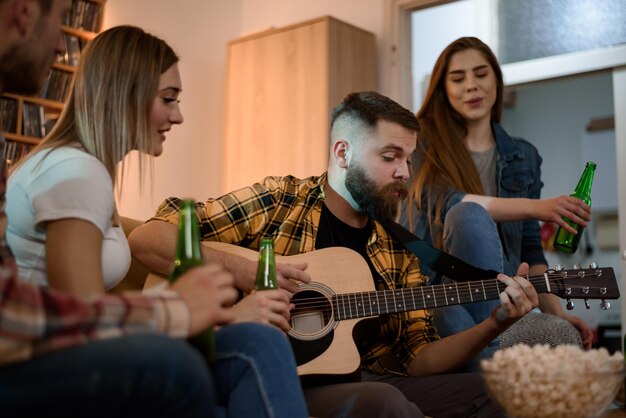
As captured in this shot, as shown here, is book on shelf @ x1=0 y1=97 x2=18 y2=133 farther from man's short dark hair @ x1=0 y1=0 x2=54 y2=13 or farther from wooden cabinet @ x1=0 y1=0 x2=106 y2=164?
man's short dark hair @ x1=0 y1=0 x2=54 y2=13

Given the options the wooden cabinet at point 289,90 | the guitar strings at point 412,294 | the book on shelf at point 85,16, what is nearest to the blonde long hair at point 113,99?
the guitar strings at point 412,294

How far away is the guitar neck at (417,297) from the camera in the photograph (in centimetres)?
194

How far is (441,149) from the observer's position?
2.69 m

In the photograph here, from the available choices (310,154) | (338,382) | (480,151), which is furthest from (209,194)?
(338,382)

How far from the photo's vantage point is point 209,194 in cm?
502

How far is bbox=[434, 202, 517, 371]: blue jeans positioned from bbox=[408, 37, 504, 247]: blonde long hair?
9.0 inches

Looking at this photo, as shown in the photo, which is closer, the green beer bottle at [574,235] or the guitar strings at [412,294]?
the guitar strings at [412,294]

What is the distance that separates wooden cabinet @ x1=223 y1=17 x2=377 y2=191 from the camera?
436cm

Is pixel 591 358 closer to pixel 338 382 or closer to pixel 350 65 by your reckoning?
pixel 338 382

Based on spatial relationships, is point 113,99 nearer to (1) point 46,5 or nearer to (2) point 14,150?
(1) point 46,5

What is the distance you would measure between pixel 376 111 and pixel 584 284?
718mm

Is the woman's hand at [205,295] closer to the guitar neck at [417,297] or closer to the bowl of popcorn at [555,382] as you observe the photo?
the bowl of popcorn at [555,382]

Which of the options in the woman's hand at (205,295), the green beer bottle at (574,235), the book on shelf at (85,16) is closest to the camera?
the woman's hand at (205,295)

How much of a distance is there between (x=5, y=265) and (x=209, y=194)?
4.03m
